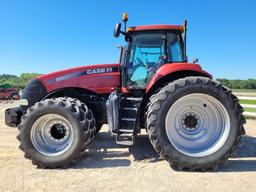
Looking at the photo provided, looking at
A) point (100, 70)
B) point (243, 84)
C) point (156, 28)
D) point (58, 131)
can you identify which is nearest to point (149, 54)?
point (156, 28)

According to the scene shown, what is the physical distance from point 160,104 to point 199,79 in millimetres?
783

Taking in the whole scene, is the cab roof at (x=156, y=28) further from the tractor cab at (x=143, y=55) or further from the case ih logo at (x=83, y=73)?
the case ih logo at (x=83, y=73)

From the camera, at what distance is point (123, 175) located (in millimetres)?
4785

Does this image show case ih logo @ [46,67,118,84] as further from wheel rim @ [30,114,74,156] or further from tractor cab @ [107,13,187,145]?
wheel rim @ [30,114,74,156]

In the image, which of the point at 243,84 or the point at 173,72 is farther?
the point at 243,84

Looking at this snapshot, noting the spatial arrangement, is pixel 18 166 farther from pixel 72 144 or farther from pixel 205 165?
pixel 205 165

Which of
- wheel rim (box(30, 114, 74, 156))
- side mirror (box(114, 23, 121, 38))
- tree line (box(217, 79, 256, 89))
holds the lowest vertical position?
tree line (box(217, 79, 256, 89))

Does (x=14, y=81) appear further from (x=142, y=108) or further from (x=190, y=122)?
(x=190, y=122)

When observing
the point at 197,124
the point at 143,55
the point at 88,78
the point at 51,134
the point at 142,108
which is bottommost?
the point at 51,134

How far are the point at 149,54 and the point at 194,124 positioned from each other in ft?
5.59

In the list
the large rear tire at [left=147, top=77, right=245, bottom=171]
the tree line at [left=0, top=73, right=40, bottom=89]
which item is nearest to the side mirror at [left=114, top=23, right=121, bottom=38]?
the large rear tire at [left=147, top=77, right=245, bottom=171]

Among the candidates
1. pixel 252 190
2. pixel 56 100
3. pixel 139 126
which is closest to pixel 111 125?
pixel 139 126

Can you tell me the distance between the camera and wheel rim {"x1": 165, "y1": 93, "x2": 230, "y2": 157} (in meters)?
5.23

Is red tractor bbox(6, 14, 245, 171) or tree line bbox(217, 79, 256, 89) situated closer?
red tractor bbox(6, 14, 245, 171)
